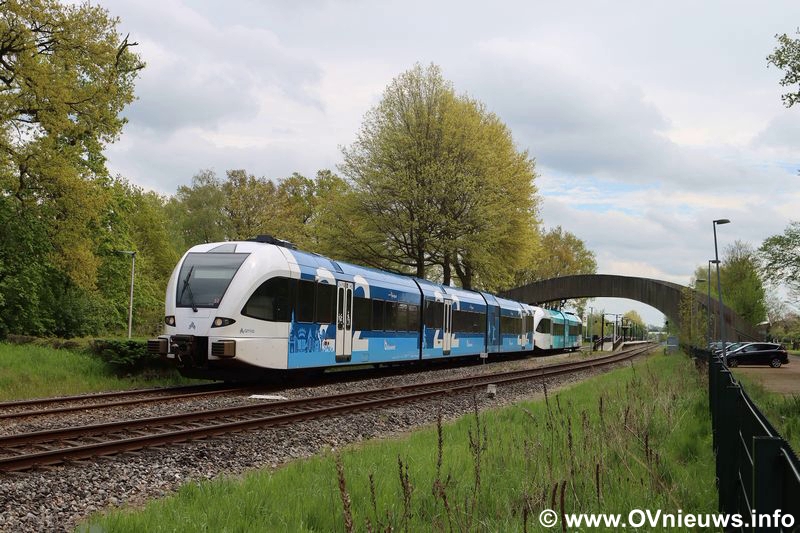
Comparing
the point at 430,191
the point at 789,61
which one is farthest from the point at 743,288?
the point at 789,61

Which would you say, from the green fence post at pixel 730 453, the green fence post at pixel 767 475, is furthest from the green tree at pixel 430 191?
the green fence post at pixel 767 475

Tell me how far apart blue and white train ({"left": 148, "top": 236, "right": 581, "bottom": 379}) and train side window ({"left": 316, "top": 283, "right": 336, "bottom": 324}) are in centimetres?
2

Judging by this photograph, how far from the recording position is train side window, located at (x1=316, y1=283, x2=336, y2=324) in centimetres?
1789

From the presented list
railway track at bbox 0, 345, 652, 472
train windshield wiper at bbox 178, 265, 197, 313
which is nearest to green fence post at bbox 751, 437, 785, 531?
railway track at bbox 0, 345, 652, 472

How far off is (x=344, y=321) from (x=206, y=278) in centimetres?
436

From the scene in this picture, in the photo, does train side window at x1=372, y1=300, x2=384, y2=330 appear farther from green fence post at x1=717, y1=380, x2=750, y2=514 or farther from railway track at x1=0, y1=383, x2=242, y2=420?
green fence post at x1=717, y1=380, x2=750, y2=514

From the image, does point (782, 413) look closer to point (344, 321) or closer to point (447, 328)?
point (344, 321)

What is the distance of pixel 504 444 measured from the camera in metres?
9.26

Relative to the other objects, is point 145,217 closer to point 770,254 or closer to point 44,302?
point 44,302

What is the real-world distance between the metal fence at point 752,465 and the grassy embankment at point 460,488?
18.1 inches

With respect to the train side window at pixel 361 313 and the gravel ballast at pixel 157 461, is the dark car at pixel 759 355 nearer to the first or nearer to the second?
the train side window at pixel 361 313

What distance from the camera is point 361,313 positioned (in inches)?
795

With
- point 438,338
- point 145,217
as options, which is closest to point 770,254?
point 438,338

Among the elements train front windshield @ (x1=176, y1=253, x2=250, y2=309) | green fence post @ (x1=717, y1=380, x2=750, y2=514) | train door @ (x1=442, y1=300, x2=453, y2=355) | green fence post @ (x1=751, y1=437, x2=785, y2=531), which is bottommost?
green fence post @ (x1=717, y1=380, x2=750, y2=514)
